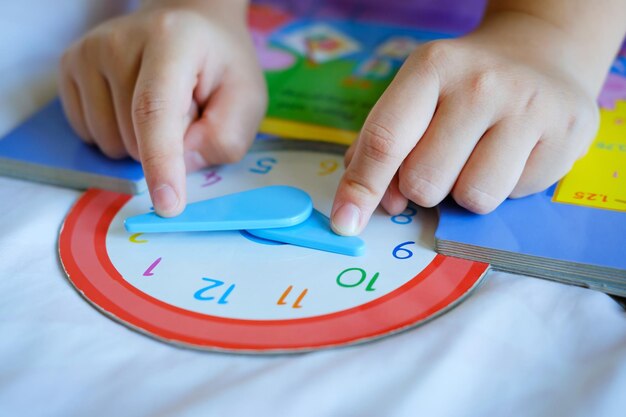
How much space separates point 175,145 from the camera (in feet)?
1.64

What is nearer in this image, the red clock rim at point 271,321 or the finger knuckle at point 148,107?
the red clock rim at point 271,321

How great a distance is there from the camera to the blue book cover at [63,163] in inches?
21.7

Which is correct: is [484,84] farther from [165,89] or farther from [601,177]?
[165,89]

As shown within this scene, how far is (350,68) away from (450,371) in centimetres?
45

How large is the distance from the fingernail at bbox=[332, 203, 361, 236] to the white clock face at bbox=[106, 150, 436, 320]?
0.02 meters

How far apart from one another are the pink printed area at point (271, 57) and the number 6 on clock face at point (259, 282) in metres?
0.27

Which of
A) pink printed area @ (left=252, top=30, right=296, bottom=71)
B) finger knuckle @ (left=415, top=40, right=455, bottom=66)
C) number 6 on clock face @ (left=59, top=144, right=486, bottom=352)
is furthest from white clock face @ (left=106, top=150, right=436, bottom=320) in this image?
Answer: pink printed area @ (left=252, top=30, right=296, bottom=71)

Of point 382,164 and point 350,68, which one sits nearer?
point 382,164

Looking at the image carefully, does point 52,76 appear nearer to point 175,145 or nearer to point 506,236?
point 175,145

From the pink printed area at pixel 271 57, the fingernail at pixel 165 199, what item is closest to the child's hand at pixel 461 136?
the fingernail at pixel 165 199

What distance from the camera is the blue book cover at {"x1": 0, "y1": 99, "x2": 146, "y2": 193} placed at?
55 centimetres

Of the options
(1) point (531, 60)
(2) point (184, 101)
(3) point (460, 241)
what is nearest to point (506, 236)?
(3) point (460, 241)

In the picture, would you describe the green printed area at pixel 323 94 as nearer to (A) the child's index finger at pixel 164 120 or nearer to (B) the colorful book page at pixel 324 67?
(B) the colorful book page at pixel 324 67

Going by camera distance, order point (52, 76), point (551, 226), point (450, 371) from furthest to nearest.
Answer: point (52, 76) → point (551, 226) → point (450, 371)
